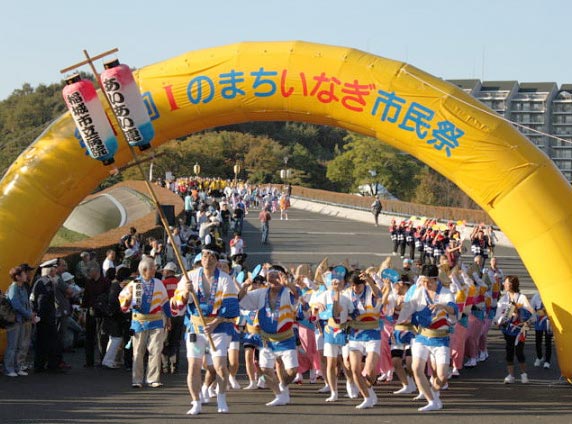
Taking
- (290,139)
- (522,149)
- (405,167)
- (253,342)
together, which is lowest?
(253,342)

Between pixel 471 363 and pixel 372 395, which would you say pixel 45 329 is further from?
pixel 471 363

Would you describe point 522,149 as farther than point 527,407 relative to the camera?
Yes

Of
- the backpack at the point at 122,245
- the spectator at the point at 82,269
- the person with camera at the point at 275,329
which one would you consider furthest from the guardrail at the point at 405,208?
the person with camera at the point at 275,329

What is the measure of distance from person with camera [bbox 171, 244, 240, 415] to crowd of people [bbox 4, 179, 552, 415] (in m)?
0.01

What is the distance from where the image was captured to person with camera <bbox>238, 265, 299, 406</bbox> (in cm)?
1220

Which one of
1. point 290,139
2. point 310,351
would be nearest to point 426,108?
point 310,351

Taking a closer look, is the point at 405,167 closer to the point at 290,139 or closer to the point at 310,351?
the point at 290,139

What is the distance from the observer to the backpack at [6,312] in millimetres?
13516

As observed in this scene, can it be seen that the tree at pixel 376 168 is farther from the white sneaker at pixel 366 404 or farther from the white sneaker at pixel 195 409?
the white sneaker at pixel 195 409

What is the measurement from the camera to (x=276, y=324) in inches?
480

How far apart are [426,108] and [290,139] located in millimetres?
91232

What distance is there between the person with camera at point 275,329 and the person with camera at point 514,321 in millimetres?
3424

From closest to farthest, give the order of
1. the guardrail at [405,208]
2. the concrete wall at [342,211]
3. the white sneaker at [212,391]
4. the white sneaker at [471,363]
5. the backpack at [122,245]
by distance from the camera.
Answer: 1. the white sneaker at [212,391]
2. the white sneaker at [471,363]
3. the backpack at [122,245]
4. the guardrail at [405,208]
5. the concrete wall at [342,211]

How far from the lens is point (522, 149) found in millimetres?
13656
